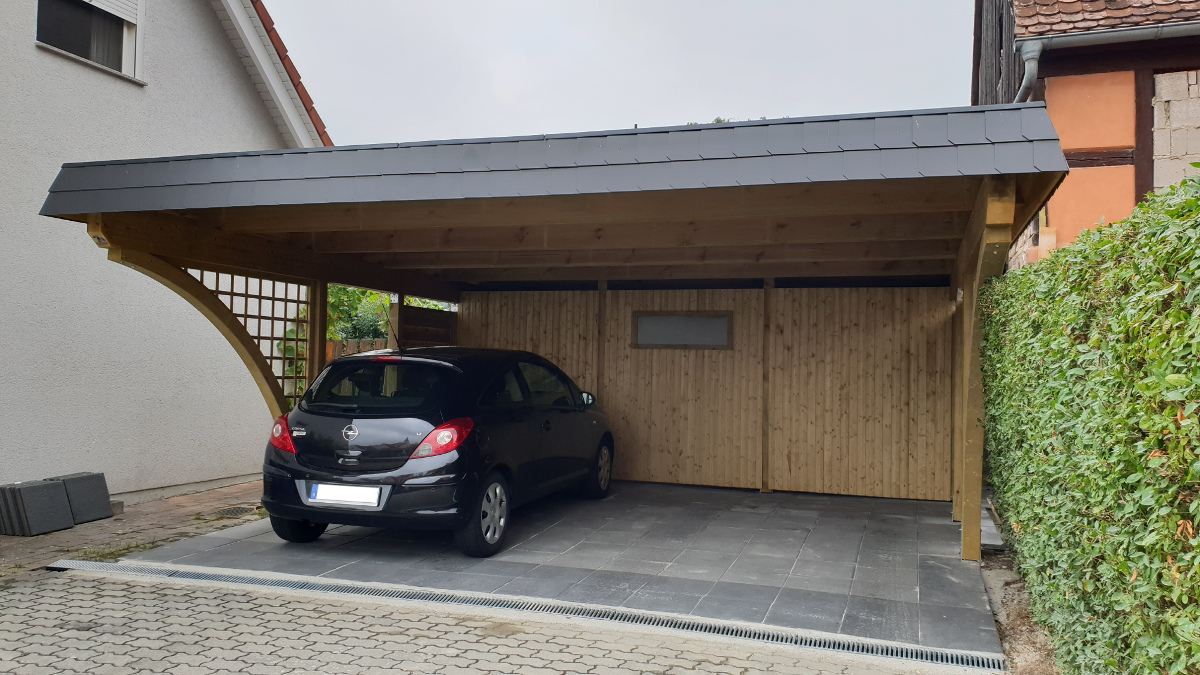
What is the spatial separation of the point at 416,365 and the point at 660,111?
53.8 meters

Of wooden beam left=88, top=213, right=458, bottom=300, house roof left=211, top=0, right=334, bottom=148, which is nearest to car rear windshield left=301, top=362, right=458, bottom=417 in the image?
wooden beam left=88, top=213, right=458, bottom=300

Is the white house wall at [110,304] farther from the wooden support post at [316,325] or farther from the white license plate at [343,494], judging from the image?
the white license plate at [343,494]

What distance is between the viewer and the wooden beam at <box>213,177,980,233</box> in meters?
5.04

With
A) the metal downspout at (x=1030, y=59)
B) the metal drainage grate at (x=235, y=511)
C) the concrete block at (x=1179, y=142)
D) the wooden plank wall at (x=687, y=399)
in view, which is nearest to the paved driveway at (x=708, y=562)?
the metal drainage grate at (x=235, y=511)

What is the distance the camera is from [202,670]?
3830 mm

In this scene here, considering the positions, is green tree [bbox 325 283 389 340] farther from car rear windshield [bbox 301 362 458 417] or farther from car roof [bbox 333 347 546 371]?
car rear windshield [bbox 301 362 458 417]

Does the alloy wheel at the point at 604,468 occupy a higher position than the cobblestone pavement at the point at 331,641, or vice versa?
the alloy wheel at the point at 604,468

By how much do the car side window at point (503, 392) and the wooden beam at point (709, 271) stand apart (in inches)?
121

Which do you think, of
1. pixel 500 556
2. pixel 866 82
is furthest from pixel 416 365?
pixel 866 82

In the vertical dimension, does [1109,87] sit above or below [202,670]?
above

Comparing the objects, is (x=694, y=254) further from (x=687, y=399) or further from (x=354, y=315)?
(x=354, y=315)

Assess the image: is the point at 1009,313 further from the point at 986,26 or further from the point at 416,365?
the point at 986,26

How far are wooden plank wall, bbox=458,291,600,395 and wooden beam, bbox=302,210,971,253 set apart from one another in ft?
8.93

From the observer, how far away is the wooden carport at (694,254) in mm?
4605
